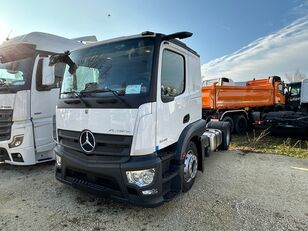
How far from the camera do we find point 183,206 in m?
3.37

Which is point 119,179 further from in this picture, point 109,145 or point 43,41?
point 43,41

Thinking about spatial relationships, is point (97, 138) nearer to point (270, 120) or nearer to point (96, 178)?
point (96, 178)

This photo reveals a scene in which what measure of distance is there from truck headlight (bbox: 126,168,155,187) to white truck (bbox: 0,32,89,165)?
2865mm

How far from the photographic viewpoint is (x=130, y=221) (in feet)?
9.84

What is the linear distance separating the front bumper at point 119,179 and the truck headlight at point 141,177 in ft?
0.12

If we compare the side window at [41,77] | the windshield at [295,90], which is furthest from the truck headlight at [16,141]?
the windshield at [295,90]

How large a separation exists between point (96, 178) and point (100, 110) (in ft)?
2.91

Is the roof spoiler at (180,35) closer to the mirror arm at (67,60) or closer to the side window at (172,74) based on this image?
the side window at (172,74)

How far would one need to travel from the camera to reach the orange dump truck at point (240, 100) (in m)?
8.41

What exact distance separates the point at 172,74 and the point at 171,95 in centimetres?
32

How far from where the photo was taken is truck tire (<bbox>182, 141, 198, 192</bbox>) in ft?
11.8

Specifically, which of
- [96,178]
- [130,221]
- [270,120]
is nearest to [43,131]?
[96,178]

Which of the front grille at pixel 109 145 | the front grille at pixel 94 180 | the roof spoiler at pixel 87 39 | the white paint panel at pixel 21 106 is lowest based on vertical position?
the front grille at pixel 94 180

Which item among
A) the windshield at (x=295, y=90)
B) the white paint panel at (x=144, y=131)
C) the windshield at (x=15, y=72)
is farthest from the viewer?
the windshield at (x=295, y=90)
